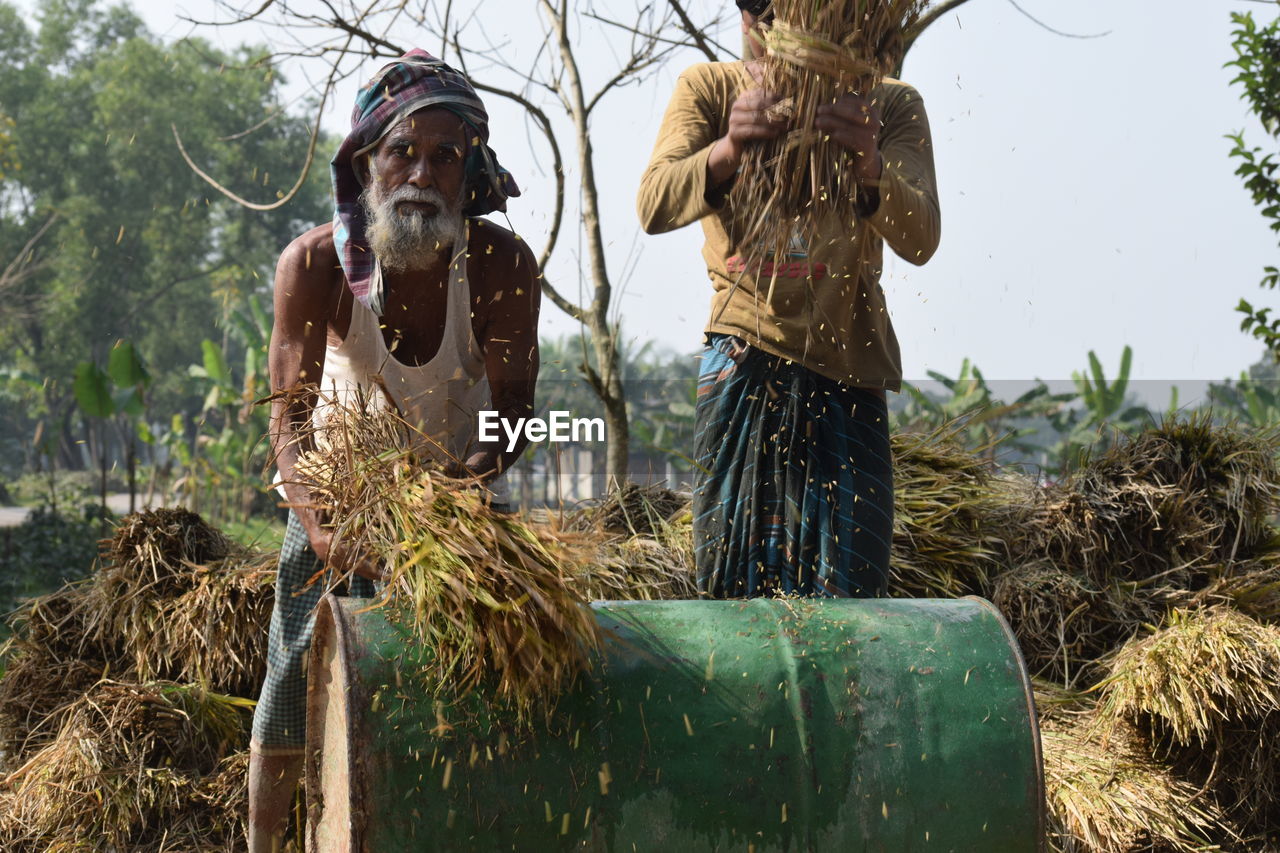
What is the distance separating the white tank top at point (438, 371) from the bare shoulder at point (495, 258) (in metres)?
0.04

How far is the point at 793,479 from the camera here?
9.50ft

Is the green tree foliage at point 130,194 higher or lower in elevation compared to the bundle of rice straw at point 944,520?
higher

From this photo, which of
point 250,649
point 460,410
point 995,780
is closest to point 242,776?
point 250,649

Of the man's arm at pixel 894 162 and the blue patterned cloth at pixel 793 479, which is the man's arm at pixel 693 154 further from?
the blue patterned cloth at pixel 793 479

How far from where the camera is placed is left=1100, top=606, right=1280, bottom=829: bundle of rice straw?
10.9 ft

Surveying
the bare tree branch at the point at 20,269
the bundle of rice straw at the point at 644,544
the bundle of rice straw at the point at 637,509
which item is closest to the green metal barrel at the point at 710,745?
the bundle of rice straw at the point at 644,544

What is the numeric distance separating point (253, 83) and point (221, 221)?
4.34 m

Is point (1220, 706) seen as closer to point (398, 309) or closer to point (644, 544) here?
point (644, 544)

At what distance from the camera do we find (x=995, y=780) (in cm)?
232

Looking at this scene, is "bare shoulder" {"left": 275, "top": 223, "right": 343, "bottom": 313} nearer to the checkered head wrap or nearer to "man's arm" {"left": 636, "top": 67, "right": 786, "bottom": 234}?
the checkered head wrap

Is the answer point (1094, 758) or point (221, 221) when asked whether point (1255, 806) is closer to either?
point (1094, 758)

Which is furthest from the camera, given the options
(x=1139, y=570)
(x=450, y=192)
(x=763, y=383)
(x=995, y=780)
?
(x=1139, y=570)

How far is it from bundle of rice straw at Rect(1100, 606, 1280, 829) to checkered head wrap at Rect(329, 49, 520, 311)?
228cm

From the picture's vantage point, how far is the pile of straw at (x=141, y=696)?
11.0 feet
